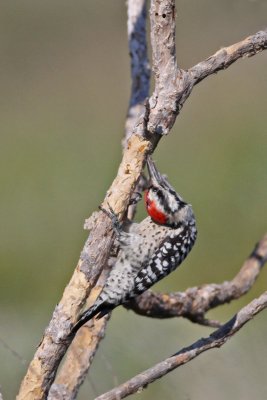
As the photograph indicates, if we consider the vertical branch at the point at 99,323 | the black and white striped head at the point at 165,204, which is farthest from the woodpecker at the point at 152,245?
the vertical branch at the point at 99,323

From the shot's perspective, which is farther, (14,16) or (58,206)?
(14,16)

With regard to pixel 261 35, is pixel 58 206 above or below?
above

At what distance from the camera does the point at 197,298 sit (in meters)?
4.23

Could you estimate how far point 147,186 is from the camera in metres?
4.19

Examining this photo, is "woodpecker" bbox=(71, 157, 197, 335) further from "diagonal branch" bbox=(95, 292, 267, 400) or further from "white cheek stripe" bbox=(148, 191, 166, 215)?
"diagonal branch" bbox=(95, 292, 267, 400)

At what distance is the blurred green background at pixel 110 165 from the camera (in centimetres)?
577

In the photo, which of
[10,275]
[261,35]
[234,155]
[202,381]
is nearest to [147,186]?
[261,35]

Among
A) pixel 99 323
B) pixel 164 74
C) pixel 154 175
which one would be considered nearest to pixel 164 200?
pixel 154 175

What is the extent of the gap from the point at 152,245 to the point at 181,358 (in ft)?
2.91

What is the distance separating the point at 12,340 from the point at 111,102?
12.9 feet

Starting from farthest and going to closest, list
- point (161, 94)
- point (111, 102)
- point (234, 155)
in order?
point (111, 102) < point (234, 155) < point (161, 94)

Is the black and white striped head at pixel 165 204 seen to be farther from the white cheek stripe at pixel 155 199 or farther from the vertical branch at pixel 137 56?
the vertical branch at pixel 137 56

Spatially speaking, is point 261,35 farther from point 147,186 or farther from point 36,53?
point 36,53

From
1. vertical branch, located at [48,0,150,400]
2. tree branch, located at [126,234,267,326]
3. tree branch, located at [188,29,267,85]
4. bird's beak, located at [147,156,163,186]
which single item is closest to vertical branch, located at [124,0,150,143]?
vertical branch, located at [48,0,150,400]
